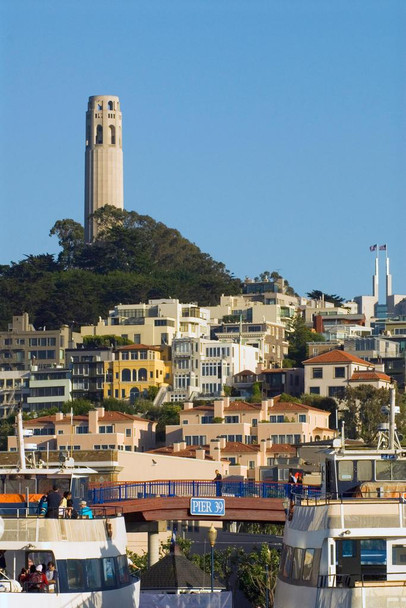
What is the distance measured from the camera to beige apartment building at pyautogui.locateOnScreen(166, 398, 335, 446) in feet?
493

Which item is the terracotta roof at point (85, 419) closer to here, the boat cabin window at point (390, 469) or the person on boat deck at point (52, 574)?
the person on boat deck at point (52, 574)

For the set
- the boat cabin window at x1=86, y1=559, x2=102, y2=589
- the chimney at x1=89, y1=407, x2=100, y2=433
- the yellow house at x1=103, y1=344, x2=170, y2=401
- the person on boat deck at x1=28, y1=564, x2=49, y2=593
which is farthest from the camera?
the yellow house at x1=103, y1=344, x2=170, y2=401

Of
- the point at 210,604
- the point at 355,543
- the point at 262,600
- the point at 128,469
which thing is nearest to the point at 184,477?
the point at 128,469

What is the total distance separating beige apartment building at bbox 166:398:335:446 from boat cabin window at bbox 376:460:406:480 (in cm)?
11072

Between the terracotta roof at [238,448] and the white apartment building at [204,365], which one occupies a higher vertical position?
the white apartment building at [204,365]

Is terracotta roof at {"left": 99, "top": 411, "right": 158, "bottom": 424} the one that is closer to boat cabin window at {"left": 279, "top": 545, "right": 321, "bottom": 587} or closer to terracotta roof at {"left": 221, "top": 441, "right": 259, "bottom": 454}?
terracotta roof at {"left": 221, "top": 441, "right": 259, "bottom": 454}

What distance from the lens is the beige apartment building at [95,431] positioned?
486 feet

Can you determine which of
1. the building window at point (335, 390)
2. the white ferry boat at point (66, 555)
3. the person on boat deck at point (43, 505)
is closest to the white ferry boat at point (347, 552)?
the white ferry boat at point (66, 555)

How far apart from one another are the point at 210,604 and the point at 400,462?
7.68 meters

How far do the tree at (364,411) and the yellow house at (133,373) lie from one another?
3369 cm

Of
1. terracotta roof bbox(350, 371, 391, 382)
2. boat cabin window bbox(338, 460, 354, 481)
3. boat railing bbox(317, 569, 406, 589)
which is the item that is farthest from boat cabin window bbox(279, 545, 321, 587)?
terracotta roof bbox(350, 371, 391, 382)

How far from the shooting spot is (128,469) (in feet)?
332

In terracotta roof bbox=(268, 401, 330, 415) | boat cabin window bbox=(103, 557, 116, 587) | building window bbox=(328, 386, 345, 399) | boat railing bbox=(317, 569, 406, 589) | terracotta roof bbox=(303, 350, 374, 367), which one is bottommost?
boat cabin window bbox=(103, 557, 116, 587)

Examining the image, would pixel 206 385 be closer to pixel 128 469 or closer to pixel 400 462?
pixel 128 469
